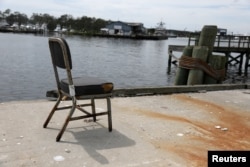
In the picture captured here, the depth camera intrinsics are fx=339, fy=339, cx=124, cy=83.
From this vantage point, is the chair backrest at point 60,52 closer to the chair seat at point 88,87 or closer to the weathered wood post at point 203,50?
the chair seat at point 88,87

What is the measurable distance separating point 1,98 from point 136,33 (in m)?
116

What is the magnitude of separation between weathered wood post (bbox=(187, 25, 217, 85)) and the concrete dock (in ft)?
21.0

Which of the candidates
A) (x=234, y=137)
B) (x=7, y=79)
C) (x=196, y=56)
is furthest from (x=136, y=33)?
(x=234, y=137)

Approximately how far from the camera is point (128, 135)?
4863mm

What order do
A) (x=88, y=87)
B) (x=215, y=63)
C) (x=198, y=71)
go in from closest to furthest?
(x=88, y=87), (x=198, y=71), (x=215, y=63)

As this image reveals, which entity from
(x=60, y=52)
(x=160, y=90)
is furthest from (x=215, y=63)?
(x=60, y=52)

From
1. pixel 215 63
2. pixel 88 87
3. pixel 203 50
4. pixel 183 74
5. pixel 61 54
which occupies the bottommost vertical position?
pixel 183 74

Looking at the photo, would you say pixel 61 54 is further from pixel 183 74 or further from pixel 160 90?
pixel 183 74

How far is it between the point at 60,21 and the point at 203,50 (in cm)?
15218

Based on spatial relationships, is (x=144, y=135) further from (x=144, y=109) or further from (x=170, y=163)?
(x=144, y=109)

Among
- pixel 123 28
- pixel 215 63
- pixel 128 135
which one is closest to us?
pixel 128 135

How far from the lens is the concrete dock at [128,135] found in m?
3.96

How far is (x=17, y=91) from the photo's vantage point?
20.0 metres

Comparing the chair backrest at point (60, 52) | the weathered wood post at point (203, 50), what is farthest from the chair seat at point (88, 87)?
the weathered wood post at point (203, 50)
